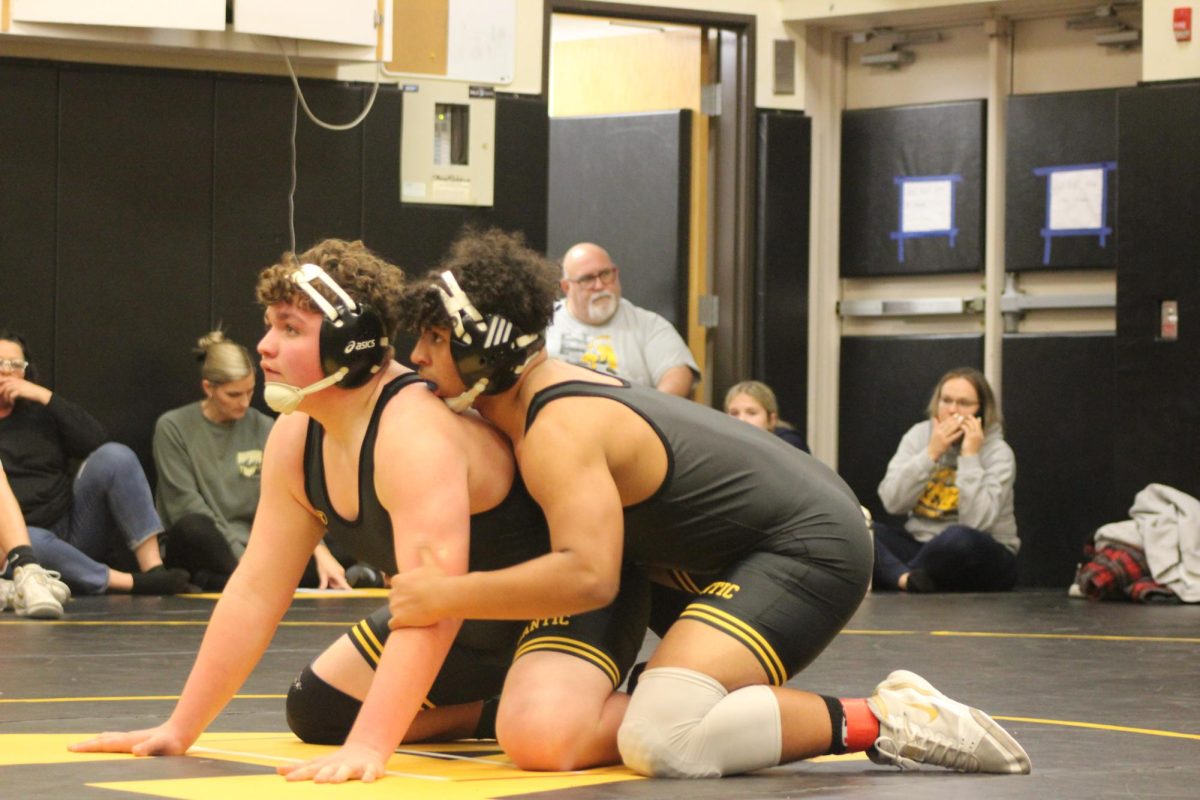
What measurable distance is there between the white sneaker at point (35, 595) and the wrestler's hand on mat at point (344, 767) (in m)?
3.12

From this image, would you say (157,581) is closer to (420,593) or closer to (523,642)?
(523,642)


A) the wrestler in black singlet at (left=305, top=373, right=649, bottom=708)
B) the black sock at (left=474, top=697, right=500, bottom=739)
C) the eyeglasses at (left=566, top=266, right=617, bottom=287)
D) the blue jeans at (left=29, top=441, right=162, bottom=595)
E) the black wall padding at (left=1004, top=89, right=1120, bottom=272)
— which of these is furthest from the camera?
the black wall padding at (left=1004, top=89, right=1120, bottom=272)

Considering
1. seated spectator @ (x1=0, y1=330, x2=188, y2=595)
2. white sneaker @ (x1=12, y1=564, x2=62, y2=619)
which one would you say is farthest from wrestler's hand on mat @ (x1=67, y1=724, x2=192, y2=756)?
seated spectator @ (x1=0, y1=330, x2=188, y2=595)

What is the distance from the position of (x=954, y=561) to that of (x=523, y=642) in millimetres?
4456

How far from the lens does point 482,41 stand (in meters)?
7.64

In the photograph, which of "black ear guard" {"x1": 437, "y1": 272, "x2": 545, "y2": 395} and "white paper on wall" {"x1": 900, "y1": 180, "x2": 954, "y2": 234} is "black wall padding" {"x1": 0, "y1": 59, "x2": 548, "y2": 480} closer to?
"white paper on wall" {"x1": 900, "y1": 180, "x2": 954, "y2": 234}

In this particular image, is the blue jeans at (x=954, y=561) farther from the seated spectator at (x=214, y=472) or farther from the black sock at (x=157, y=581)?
the black sock at (x=157, y=581)

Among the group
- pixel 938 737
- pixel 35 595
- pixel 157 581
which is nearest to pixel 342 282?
pixel 938 737

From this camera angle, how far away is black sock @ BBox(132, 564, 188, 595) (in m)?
6.49

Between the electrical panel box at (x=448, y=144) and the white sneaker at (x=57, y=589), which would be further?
the electrical panel box at (x=448, y=144)

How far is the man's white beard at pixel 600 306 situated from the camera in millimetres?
7473

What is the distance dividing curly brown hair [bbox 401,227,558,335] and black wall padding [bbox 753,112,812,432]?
5.56 metres

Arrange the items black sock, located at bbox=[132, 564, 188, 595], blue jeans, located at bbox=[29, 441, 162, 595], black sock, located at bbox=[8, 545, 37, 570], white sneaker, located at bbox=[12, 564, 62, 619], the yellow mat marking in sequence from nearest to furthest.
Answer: the yellow mat marking, white sneaker, located at bbox=[12, 564, 62, 619], black sock, located at bbox=[8, 545, 37, 570], black sock, located at bbox=[132, 564, 188, 595], blue jeans, located at bbox=[29, 441, 162, 595]

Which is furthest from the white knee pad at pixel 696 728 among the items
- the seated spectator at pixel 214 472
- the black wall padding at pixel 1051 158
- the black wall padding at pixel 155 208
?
the black wall padding at pixel 1051 158
